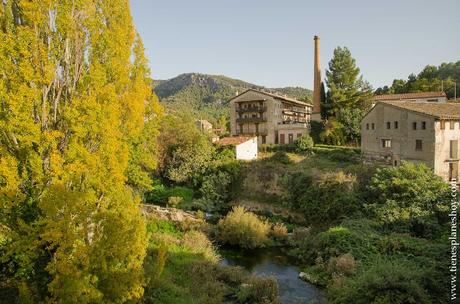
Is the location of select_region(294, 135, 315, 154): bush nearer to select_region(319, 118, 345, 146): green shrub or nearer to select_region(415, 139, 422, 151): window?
select_region(319, 118, 345, 146): green shrub

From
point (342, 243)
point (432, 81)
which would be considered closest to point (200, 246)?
point (342, 243)

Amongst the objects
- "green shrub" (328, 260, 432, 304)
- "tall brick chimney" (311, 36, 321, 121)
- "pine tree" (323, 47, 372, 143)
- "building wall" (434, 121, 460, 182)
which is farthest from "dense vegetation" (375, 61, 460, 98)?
"green shrub" (328, 260, 432, 304)

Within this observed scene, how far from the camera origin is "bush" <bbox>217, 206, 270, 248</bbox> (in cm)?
2412

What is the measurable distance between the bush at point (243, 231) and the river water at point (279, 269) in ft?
2.03

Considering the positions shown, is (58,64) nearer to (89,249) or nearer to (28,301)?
(89,249)

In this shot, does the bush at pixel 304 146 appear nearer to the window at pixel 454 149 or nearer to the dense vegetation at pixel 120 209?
the dense vegetation at pixel 120 209

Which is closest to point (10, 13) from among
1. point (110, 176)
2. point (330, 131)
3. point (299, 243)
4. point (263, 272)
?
point (110, 176)

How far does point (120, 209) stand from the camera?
10.0 meters

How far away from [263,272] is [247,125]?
3667 centimetres

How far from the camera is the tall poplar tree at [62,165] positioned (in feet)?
27.0

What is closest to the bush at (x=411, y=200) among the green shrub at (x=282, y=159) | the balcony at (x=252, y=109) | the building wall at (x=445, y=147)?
the building wall at (x=445, y=147)

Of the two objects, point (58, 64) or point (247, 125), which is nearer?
point (58, 64)

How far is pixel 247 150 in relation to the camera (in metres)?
43.5

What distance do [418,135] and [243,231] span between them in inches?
743
